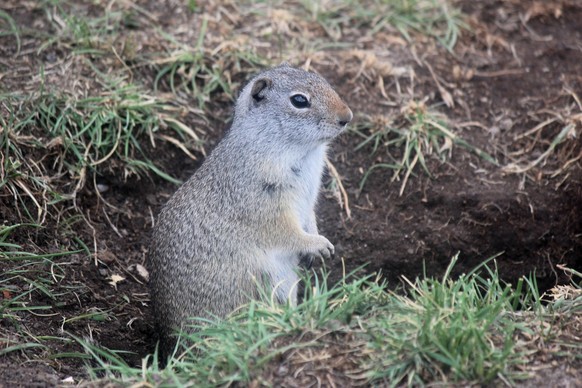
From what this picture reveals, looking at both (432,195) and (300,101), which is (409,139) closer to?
(432,195)

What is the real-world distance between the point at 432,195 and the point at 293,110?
76.8 inches

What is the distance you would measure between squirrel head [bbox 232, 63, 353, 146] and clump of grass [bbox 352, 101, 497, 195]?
158 centimetres

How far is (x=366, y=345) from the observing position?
14.0 ft

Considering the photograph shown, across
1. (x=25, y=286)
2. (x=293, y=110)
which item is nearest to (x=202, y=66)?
(x=293, y=110)

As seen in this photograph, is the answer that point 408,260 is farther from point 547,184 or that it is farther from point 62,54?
point 62,54

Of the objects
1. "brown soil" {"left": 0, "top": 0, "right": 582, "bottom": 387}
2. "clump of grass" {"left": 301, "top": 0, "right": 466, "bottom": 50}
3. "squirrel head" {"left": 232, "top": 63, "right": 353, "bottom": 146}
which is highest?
"squirrel head" {"left": 232, "top": 63, "right": 353, "bottom": 146}

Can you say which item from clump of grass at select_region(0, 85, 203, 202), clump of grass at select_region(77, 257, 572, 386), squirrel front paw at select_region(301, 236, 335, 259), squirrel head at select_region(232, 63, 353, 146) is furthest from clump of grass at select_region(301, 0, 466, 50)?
clump of grass at select_region(77, 257, 572, 386)

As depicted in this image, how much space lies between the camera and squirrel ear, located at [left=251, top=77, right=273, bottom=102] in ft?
18.6

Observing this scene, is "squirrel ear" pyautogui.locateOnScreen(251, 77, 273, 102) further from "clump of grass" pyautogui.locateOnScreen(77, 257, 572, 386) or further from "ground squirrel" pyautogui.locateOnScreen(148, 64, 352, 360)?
"clump of grass" pyautogui.locateOnScreen(77, 257, 572, 386)

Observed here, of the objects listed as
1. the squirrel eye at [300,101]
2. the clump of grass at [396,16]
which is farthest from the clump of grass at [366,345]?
the clump of grass at [396,16]

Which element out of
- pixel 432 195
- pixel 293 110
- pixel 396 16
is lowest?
pixel 432 195

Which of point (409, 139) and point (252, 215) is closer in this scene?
point (252, 215)

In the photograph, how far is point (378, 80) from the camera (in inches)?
301

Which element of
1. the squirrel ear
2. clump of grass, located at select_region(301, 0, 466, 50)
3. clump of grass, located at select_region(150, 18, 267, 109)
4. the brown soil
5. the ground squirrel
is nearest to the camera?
the ground squirrel
